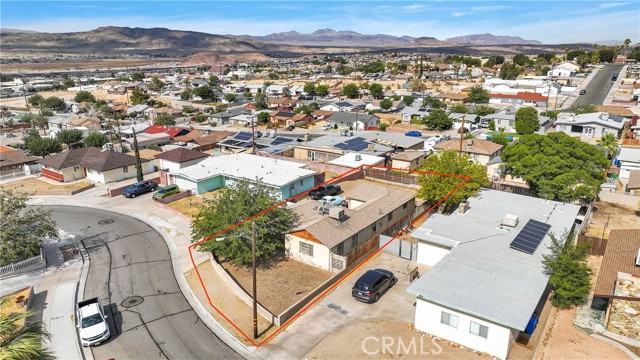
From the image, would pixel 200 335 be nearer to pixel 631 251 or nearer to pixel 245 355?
pixel 245 355

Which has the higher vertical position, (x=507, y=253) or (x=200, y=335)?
(x=507, y=253)

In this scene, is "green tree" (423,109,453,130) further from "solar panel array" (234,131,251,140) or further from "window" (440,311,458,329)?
"window" (440,311,458,329)

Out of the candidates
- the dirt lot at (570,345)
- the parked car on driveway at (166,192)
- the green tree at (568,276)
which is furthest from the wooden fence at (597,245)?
the parked car on driveway at (166,192)

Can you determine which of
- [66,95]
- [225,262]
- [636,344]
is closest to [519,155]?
[636,344]

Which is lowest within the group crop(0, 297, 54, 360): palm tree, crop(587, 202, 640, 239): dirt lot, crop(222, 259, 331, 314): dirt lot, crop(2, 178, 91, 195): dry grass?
crop(2, 178, 91, 195): dry grass

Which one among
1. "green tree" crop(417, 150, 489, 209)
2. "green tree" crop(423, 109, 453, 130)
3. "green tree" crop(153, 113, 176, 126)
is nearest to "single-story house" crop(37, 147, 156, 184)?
"green tree" crop(153, 113, 176, 126)

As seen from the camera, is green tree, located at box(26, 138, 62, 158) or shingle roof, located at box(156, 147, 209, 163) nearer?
shingle roof, located at box(156, 147, 209, 163)

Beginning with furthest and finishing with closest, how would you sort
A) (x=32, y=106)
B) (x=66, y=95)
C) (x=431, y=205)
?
(x=66, y=95) < (x=32, y=106) < (x=431, y=205)

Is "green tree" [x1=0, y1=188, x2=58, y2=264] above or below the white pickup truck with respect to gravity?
above
